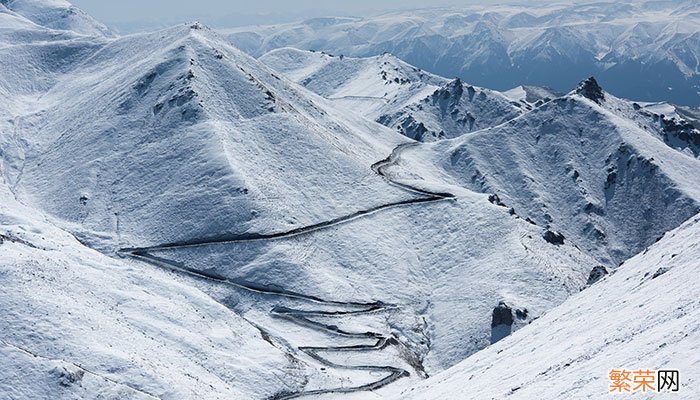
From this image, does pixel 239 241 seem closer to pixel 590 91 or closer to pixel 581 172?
pixel 581 172

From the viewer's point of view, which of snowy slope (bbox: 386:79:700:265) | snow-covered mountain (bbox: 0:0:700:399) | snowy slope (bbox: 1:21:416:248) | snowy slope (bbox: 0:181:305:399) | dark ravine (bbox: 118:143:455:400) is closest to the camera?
snowy slope (bbox: 0:181:305:399)

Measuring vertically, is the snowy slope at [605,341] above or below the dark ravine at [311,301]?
above

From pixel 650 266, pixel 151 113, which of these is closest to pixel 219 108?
pixel 151 113

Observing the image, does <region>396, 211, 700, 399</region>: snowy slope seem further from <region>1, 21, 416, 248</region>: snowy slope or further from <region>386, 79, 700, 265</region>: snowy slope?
<region>386, 79, 700, 265</region>: snowy slope

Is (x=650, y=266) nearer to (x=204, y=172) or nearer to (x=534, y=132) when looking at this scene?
(x=204, y=172)

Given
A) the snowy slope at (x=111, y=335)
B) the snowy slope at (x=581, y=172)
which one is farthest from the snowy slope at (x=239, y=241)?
the snowy slope at (x=581, y=172)

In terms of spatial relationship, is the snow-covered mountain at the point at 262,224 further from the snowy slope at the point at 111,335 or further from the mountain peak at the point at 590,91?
the mountain peak at the point at 590,91

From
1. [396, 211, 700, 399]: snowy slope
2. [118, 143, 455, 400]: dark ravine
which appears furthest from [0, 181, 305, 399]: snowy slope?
[396, 211, 700, 399]: snowy slope

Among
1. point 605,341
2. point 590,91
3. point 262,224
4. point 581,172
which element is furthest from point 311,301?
point 590,91
